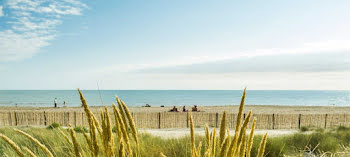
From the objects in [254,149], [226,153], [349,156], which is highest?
[226,153]

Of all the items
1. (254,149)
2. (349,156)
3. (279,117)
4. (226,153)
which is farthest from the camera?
(279,117)

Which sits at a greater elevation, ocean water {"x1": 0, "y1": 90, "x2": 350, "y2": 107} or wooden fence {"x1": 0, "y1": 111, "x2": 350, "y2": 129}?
wooden fence {"x1": 0, "y1": 111, "x2": 350, "y2": 129}

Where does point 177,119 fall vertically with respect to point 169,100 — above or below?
above

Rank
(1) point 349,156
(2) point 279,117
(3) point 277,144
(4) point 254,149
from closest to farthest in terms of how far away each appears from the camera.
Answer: (1) point 349,156 < (4) point 254,149 < (3) point 277,144 < (2) point 279,117

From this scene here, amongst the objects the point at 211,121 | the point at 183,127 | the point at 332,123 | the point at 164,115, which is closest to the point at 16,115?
the point at 164,115

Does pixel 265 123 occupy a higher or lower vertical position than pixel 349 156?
lower

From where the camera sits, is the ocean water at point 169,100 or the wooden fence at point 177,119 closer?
the wooden fence at point 177,119

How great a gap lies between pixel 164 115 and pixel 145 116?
137 cm

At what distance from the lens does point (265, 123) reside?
50.1 ft

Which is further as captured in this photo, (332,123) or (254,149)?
(332,123)

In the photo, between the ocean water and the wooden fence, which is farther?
the ocean water

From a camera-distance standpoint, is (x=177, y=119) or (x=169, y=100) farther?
(x=169, y=100)

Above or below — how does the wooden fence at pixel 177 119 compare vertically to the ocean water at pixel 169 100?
above

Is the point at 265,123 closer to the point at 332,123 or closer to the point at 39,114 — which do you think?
the point at 332,123
